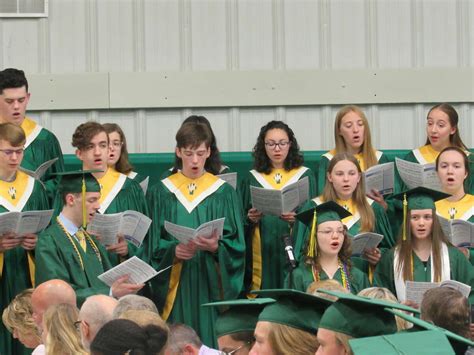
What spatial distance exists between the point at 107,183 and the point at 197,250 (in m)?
0.93

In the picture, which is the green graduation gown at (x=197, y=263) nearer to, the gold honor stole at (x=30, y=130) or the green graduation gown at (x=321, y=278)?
the green graduation gown at (x=321, y=278)

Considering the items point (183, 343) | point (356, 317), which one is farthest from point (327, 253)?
point (356, 317)

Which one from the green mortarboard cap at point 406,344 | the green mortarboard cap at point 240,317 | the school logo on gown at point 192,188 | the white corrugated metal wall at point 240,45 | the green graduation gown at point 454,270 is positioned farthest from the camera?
the white corrugated metal wall at point 240,45

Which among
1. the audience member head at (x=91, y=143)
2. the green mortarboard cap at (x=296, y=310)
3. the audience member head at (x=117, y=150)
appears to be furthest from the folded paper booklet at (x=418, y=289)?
the green mortarboard cap at (x=296, y=310)

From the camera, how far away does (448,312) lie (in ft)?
20.1

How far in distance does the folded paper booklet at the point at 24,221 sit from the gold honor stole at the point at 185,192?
1153mm

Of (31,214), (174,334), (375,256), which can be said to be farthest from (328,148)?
(174,334)

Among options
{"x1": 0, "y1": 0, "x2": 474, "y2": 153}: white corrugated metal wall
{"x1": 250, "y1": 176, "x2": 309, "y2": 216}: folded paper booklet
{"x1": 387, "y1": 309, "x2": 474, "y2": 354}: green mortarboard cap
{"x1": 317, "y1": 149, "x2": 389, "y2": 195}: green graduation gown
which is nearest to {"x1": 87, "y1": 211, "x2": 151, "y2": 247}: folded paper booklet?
{"x1": 250, "y1": 176, "x2": 309, "y2": 216}: folded paper booklet

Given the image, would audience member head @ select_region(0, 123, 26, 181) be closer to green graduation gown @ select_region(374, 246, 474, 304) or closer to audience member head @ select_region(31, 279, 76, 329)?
audience member head @ select_region(31, 279, 76, 329)

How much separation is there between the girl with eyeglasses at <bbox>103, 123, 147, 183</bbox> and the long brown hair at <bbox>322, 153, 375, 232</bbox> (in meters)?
1.54

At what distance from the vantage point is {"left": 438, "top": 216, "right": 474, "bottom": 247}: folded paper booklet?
10008 mm

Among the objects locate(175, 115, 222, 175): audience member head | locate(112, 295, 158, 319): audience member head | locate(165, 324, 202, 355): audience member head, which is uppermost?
locate(175, 115, 222, 175): audience member head

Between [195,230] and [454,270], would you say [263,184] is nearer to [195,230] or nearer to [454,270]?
[195,230]

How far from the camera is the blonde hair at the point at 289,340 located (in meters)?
5.68
